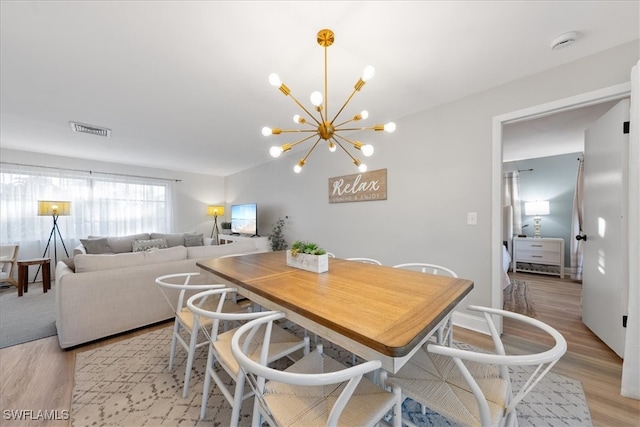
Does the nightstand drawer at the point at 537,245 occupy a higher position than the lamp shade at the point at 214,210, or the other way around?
the lamp shade at the point at 214,210

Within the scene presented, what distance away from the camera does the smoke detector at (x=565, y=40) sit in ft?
5.17

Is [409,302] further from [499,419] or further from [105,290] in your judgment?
[105,290]

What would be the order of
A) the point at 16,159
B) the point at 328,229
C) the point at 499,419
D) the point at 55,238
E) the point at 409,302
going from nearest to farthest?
the point at 499,419 → the point at 409,302 → the point at 328,229 → the point at 16,159 → the point at 55,238

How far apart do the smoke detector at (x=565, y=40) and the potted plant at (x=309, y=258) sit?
2.10 meters

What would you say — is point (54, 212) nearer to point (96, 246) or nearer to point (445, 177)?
point (96, 246)

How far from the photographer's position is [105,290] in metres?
2.26

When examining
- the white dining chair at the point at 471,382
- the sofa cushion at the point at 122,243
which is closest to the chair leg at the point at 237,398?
the white dining chair at the point at 471,382

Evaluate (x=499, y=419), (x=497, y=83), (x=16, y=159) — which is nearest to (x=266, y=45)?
(x=497, y=83)

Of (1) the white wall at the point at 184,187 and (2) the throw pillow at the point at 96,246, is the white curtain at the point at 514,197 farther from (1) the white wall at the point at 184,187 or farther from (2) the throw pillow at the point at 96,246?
(2) the throw pillow at the point at 96,246

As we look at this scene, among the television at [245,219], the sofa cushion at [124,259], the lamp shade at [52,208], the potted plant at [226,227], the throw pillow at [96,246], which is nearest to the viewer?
the sofa cushion at [124,259]

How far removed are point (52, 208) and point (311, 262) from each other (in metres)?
4.80

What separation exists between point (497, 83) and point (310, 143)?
240 centimetres

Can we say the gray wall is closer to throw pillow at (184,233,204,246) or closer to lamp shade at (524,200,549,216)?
lamp shade at (524,200,549,216)

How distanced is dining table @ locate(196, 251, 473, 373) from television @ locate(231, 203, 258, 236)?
10.2ft
